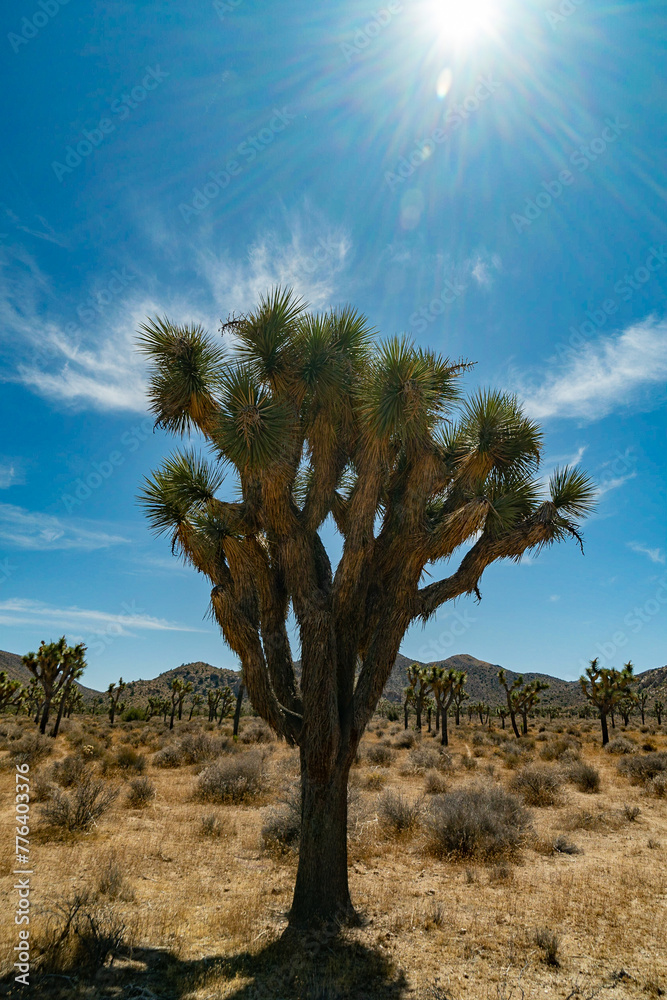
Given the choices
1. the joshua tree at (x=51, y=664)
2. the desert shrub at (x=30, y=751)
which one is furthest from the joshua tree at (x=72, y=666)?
the desert shrub at (x=30, y=751)

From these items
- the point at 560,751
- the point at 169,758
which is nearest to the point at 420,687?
the point at 560,751

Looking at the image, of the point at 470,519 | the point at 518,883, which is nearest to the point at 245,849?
the point at 518,883

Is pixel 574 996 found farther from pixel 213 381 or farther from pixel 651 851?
pixel 213 381

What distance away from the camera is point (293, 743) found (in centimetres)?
711

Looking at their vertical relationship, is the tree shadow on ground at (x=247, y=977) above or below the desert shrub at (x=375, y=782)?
below

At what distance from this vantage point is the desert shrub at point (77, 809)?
9844mm

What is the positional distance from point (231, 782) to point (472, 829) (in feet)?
22.2

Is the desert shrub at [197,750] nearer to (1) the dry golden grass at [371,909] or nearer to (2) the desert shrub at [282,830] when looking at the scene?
(1) the dry golden grass at [371,909]

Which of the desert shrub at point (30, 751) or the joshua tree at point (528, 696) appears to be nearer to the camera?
the desert shrub at point (30, 751)

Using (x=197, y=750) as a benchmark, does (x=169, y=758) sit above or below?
below

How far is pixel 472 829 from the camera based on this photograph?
958cm

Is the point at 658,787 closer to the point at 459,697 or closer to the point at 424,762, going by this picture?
the point at 424,762

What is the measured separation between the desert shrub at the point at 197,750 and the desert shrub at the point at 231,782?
17.1 feet

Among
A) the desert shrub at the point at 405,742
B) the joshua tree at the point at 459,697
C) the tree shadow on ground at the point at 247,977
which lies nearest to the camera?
the tree shadow on ground at the point at 247,977
